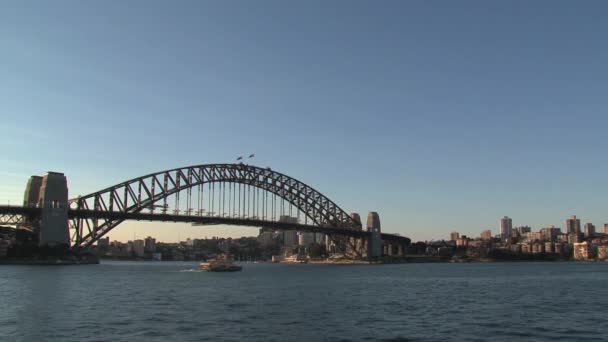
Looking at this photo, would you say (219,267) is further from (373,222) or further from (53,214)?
(373,222)

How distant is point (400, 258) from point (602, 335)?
15320 cm

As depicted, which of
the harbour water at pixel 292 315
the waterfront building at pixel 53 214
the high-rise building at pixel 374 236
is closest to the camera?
the harbour water at pixel 292 315

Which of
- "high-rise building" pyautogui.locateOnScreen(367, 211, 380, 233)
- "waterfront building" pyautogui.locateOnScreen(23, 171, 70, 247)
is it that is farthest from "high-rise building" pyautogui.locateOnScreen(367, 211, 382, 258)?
"waterfront building" pyautogui.locateOnScreen(23, 171, 70, 247)

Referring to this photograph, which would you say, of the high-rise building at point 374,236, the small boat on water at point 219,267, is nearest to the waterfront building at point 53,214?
the small boat on water at point 219,267

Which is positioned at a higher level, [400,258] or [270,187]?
[270,187]

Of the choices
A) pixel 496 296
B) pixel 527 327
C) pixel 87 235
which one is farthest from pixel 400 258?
pixel 527 327

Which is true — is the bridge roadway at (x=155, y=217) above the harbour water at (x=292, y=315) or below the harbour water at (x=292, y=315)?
above

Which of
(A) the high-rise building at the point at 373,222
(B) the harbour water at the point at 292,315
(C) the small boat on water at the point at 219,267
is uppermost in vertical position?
(A) the high-rise building at the point at 373,222

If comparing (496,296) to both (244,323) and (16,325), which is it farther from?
(16,325)

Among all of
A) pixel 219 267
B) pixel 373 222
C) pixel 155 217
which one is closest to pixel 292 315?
pixel 219 267

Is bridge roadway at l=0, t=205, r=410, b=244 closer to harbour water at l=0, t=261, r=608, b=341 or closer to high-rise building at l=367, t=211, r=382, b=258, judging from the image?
high-rise building at l=367, t=211, r=382, b=258

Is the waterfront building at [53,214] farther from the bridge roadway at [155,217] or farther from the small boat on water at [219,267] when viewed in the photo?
the small boat on water at [219,267]

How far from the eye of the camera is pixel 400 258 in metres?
177

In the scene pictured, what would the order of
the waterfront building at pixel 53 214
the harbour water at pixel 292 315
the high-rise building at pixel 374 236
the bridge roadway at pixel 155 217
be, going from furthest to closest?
the high-rise building at pixel 374 236
the bridge roadway at pixel 155 217
the waterfront building at pixel 53 214
the harbour water at pixel 292 315
